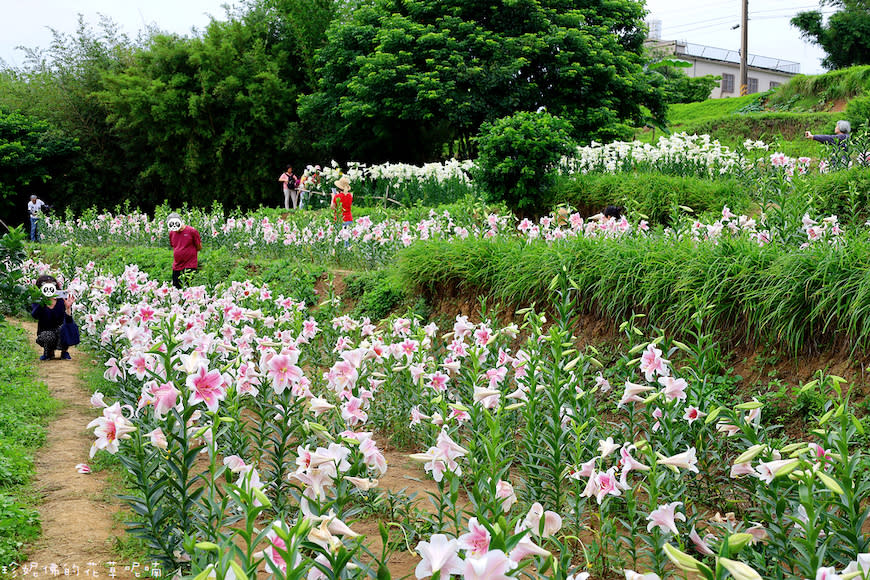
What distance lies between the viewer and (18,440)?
4953 millimetres

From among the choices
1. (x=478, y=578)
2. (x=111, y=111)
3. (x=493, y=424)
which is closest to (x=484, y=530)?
(x=478, y=578)

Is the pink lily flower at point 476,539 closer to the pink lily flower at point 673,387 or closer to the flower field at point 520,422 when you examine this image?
the flower field at point 520,422

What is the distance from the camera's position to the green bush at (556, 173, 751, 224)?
9.50 metres

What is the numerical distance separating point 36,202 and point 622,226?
18218 millimetres

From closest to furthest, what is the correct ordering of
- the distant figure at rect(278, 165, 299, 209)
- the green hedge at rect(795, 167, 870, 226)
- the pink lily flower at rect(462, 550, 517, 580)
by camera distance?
the pink lily flower at rect(462, 550, 517, 580) → the green hedge at rect(795, 167, 870, 226) → the distant figure at rect(278, 165, 299, 209)

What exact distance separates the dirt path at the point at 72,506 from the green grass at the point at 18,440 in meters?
0.07

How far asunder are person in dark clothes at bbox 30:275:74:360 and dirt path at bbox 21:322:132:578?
2.43 metres

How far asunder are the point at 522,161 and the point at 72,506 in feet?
27.4

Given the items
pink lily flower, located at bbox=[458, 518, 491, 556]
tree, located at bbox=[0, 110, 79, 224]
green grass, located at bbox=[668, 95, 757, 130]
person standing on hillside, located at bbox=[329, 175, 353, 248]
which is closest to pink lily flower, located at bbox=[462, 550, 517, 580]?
pink lily flower, located at bbox=[458, 518, 491, 556]

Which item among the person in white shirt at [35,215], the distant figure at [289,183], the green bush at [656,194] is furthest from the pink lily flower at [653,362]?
the person in white shirt at [35,215]

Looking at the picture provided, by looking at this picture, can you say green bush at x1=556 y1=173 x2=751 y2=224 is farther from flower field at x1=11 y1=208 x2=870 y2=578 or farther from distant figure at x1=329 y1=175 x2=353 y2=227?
flower field at x1=11 y1=208 x2=870 y2=578

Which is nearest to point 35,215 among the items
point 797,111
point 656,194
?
point 656,194

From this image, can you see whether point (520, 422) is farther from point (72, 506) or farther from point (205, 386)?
point (72, 506)

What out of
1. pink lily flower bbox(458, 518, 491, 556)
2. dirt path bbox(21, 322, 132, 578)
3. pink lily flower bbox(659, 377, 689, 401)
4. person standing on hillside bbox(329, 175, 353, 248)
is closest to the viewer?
pink lily flower bbox(458, 518, 491, 556)
